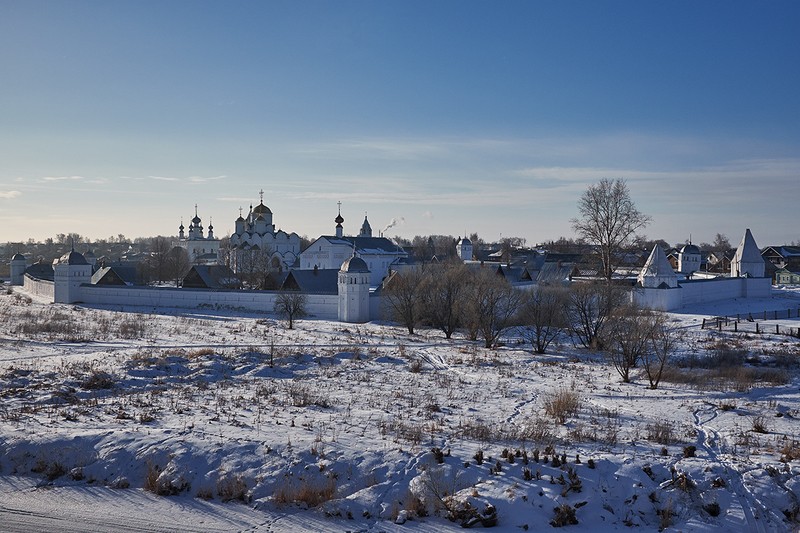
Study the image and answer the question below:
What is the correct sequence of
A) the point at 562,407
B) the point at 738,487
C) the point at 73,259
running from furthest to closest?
the point at 73,259 → the point at 562,407 → the point at 738,487

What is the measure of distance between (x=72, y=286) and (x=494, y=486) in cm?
3510

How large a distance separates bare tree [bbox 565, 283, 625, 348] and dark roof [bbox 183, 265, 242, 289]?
22.4 metres

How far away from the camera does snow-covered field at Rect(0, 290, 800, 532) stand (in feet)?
23.0

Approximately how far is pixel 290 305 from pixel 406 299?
17.9 ft

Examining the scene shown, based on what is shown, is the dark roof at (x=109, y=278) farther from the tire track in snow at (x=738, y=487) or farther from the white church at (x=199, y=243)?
the tire track in snow at (x=738, y=487)

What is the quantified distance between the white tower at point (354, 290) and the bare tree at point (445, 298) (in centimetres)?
329

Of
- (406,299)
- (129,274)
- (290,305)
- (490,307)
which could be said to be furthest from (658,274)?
(129,274)

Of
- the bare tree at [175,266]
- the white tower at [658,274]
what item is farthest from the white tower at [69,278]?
the white tower at [658,274]

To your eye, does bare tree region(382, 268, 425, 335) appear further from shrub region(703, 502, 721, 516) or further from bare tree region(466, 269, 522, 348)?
shrub region(703, 502, 721, 516)

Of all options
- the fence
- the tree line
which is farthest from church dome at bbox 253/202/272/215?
the fence

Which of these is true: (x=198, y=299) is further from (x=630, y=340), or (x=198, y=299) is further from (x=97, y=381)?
(x=630, y=340)

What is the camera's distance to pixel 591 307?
22.1 m

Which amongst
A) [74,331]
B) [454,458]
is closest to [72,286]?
[74,331]

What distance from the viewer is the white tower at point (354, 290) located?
29172 mm
